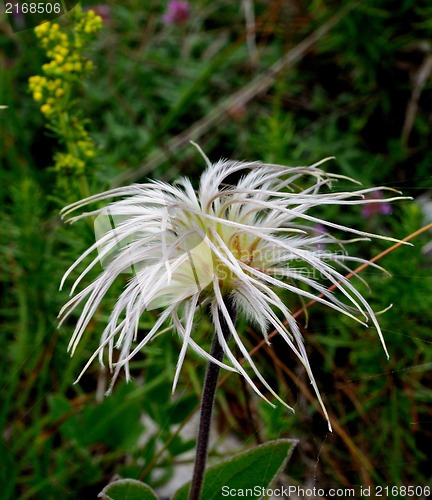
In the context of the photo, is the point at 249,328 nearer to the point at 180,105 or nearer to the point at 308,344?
the point at 308,344

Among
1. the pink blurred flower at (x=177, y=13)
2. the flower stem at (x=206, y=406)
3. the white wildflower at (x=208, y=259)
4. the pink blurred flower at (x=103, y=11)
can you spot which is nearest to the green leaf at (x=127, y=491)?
the flower stem at (x=206, y=406)

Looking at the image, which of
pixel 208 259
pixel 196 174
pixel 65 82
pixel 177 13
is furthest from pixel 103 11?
pixel 208 259

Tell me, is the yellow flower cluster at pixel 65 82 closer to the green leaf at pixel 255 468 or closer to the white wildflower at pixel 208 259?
the white wildflower at pixel 208 259

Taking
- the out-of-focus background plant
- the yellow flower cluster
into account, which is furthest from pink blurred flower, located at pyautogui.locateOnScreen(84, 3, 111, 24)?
the yellow flower cluster

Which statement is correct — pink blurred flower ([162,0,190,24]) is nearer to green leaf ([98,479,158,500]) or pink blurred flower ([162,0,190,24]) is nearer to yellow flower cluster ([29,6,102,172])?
yellow flower cluster ([29,6,102,172])

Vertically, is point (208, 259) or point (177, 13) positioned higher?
point (208, 259)

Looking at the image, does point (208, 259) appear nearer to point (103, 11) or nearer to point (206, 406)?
point (206, 406)
